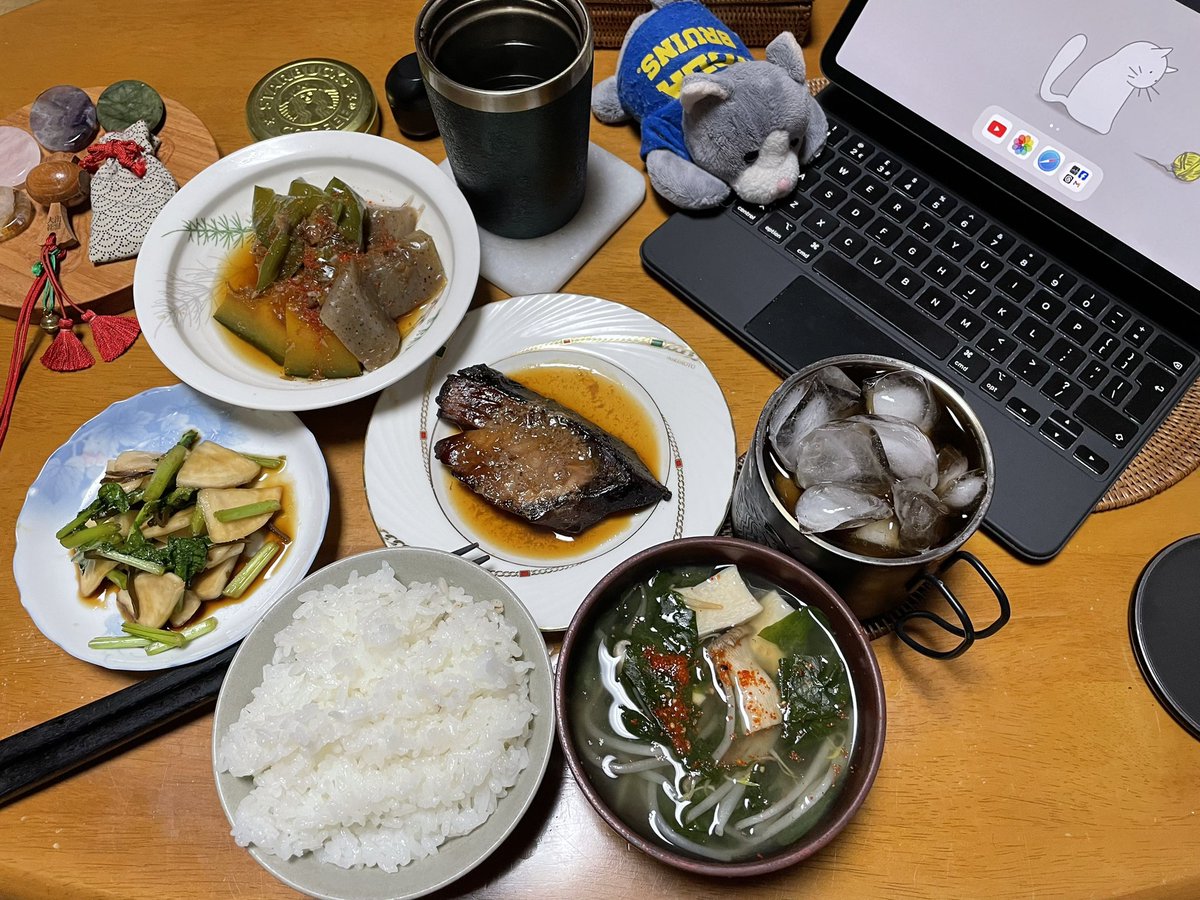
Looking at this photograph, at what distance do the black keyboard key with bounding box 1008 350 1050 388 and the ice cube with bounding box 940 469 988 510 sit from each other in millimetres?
398

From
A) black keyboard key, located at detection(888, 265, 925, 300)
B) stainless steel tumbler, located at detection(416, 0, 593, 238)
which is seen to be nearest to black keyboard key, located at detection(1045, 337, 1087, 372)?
black keyboard key, located at detection(888, 265, 925, 300)

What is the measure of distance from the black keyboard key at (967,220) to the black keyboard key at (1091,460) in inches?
15.8

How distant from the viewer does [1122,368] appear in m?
1.21

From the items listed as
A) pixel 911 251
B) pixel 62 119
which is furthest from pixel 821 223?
pixel 62 119

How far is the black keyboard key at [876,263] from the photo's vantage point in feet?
4.24

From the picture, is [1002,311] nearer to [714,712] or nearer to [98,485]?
[714,712]

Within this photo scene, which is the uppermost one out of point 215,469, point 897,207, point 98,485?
point 897,207

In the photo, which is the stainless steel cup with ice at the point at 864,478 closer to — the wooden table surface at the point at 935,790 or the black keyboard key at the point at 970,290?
the wooden table surface at the point at 935,790

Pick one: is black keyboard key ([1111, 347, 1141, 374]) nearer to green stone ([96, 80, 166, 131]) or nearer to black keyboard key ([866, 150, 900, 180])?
black keyboard key ([866, 150, 900, 180])

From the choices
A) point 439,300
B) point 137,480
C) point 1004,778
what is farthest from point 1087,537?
point 137,480

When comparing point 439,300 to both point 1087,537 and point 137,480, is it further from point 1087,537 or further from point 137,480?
point 1087,537

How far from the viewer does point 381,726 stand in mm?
973

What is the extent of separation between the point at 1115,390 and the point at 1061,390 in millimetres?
84

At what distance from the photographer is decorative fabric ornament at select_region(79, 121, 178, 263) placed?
4.51ft
